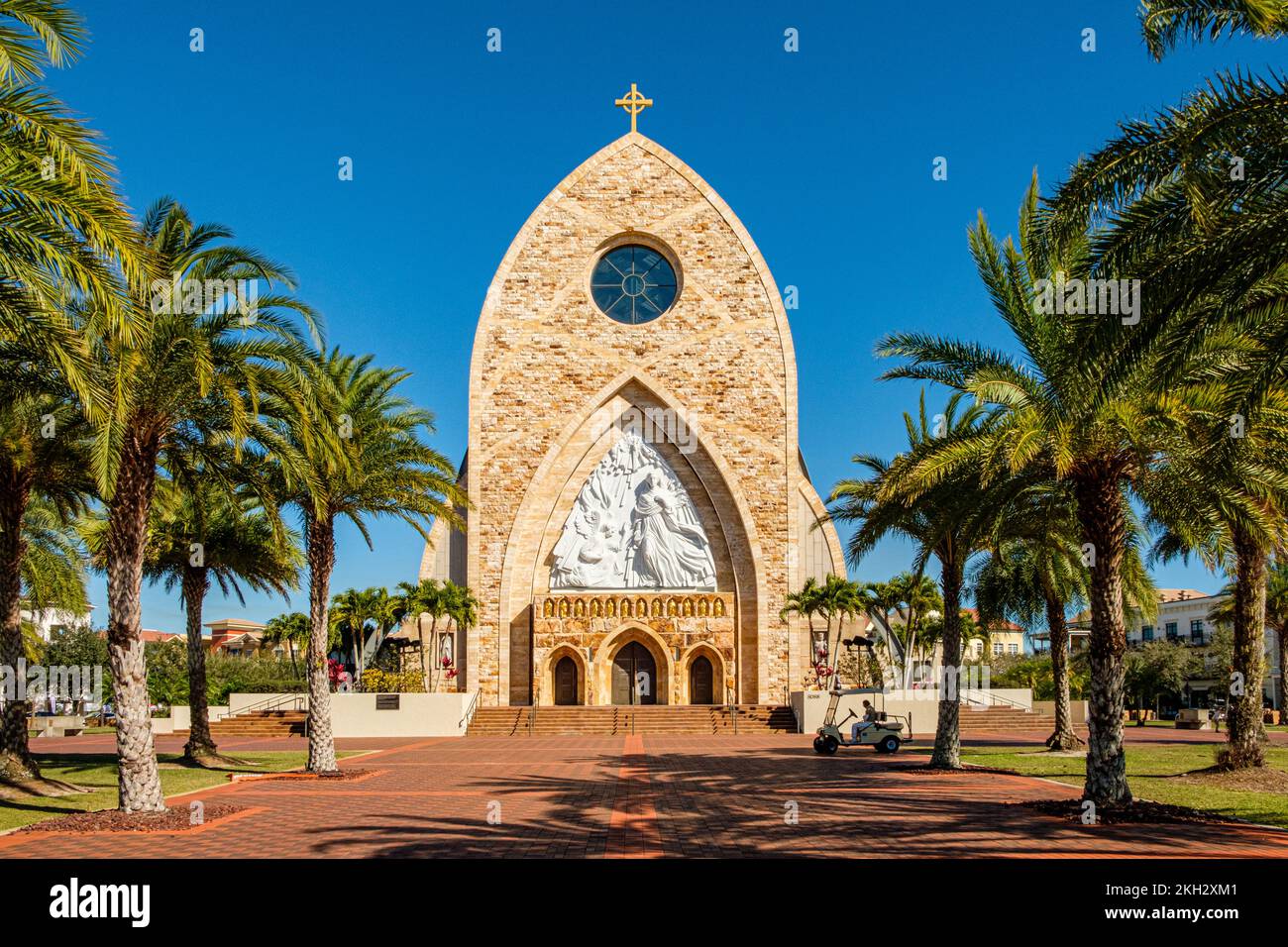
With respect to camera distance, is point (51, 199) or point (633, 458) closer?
point (51, 199)

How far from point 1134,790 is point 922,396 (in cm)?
952

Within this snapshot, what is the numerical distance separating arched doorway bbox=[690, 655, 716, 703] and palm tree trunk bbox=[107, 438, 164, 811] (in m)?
26.6

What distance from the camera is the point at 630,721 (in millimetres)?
35969

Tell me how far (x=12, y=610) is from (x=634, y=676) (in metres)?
25.0

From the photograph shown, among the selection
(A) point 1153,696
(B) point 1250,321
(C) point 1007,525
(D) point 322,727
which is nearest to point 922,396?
(C) point 1007,525

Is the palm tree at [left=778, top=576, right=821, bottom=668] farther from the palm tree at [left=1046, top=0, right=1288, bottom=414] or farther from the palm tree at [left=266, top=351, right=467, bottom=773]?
the palm tree at [left=1046, top=0, right=1288, bottom=414]

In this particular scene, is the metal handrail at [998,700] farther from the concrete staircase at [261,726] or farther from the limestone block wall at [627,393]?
the concrete staircase at [261,726]

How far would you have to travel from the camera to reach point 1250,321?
1162 cm

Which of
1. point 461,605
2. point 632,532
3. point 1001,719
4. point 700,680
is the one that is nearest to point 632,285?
point 632,532

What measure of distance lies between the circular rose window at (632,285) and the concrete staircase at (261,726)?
18812 mm

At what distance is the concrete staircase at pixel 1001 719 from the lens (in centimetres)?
3709

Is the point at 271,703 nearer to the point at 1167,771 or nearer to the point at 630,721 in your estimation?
the point at 630,721

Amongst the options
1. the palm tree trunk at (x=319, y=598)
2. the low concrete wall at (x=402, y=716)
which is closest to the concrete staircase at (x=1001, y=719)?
the low concrete wall at (x=402, y=716)

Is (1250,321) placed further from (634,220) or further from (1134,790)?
(634,220)
